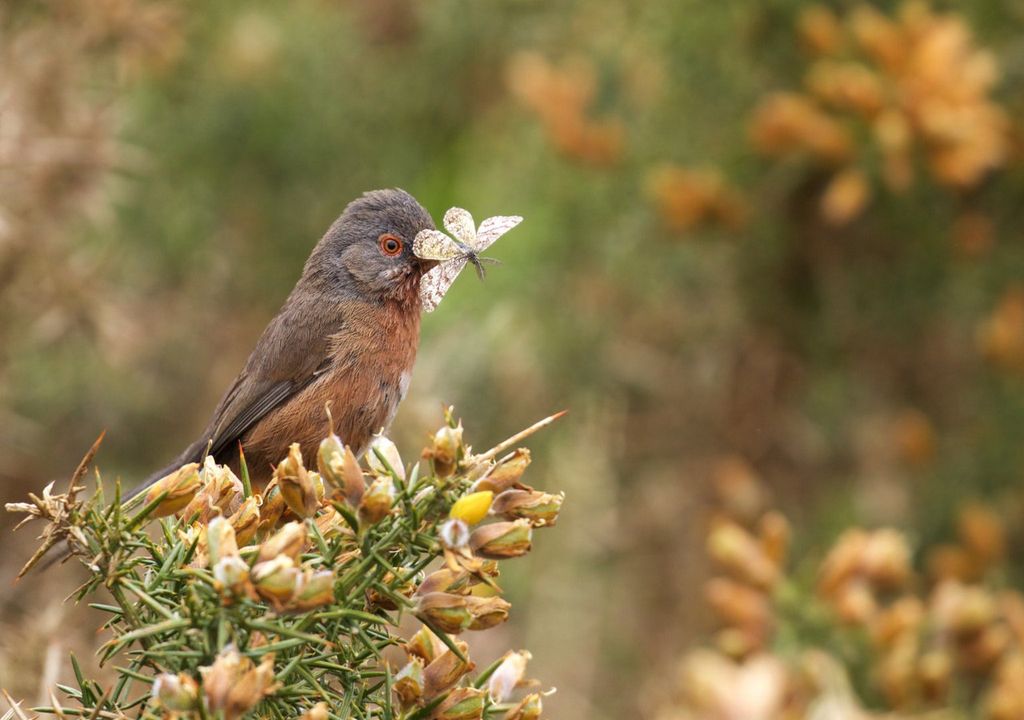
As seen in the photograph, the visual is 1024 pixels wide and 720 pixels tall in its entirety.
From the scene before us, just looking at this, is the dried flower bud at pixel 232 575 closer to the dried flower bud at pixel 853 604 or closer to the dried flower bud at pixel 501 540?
the dried flower bud at pixel 501 540

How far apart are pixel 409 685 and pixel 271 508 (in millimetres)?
419

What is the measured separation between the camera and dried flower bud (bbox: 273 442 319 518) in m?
1.89

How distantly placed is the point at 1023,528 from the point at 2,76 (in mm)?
4273

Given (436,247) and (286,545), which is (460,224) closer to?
(436,247)

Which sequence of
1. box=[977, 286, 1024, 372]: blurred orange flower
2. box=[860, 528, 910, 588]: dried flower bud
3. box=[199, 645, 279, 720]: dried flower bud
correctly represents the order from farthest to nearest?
box=[977, 286, 1024, 372]: blurred orange flower
box=[860, 528, 910, 588]: dried flower bud
box=[199, 645, 279, 720]: dried flower bud

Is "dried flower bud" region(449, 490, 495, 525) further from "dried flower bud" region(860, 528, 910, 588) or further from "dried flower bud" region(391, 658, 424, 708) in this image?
"dried flower bud" region(860, 528, 910, 588)

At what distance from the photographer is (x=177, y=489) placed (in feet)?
6.32

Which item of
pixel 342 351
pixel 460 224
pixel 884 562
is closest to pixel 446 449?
pixel 460 224

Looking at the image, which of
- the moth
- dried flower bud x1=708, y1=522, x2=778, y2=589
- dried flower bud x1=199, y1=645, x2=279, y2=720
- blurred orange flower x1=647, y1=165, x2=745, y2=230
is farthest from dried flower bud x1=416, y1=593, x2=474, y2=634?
blurred orange flower x1=647, y1=165, x2=745, y2=230

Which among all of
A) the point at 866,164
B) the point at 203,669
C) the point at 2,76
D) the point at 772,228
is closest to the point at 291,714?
the point at 203,669

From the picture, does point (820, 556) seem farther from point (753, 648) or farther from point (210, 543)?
point (210, 543)

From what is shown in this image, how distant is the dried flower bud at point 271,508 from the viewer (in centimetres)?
212

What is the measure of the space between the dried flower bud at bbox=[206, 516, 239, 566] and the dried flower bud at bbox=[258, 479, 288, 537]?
1.33 feet

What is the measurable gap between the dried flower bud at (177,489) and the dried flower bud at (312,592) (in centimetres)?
38
